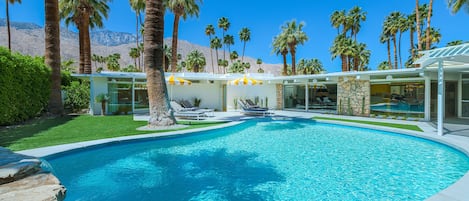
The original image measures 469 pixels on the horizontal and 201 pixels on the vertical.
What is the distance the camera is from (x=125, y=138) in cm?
841

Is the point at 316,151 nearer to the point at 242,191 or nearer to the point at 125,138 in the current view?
the point at 242,191

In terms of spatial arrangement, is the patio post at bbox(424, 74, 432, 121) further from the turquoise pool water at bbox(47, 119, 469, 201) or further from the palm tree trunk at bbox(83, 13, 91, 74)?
the palm tree trunk at bbox(83, 13, 91, 74)

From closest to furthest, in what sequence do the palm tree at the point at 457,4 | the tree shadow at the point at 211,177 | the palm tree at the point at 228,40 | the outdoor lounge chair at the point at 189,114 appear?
the tree shadow at the point at 211,177 → the outdoor lounge chair at the point at 189,114 → the palm tree at the point at 457,4 → the palm tree at the point at 228,40

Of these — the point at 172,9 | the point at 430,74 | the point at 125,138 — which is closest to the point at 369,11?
the point at 430,74

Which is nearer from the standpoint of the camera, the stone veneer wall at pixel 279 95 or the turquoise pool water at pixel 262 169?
the turquoise pool water at pixel 262 169

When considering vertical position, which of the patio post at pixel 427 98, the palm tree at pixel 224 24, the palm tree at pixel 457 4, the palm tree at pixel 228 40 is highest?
the palm tree at pixel 224 24

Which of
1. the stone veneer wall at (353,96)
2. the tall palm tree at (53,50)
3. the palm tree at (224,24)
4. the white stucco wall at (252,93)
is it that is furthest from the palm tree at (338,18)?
the tall palm tree at (53,50)

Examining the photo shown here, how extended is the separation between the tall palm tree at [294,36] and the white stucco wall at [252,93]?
8.94 metres

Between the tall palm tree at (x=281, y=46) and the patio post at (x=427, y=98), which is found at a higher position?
the tall palm tree at (x=281, y=46)

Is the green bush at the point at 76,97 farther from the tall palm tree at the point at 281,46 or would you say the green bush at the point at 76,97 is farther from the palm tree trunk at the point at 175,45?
the tall palm tree at the point at 281,46

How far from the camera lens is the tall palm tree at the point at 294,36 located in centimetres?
2955

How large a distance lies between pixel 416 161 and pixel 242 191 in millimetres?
5262

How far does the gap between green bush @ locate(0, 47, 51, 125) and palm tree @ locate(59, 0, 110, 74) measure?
6403 mm

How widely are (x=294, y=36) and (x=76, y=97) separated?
928 inches
